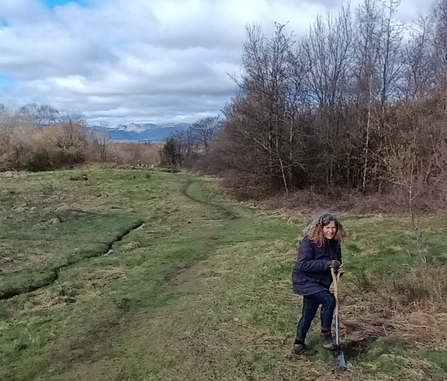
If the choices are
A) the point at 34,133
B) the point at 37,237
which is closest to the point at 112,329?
the point at 37,237

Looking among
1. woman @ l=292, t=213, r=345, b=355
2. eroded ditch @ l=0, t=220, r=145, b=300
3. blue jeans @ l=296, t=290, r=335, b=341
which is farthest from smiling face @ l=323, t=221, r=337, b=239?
eroded ditch @ l=0, t=220, r=145, b=300

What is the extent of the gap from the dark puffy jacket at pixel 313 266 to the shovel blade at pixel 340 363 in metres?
0.89

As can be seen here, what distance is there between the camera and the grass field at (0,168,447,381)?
249 inches

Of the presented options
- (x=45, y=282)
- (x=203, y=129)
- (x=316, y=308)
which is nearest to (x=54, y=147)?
(x=203, y=129)

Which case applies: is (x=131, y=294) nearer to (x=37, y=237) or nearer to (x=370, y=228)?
(x=37, y=237)

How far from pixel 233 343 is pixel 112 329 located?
2.13 m

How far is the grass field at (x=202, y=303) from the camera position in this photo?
249 inches

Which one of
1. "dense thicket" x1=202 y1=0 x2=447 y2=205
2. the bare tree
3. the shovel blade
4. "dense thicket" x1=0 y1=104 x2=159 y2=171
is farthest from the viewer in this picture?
A: the bare tree

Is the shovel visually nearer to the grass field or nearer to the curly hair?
the grass field

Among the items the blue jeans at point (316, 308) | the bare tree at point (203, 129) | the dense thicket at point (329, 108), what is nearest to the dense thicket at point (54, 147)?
the bare tree at point (203, 129)

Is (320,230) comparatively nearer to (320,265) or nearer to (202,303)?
(320,265)

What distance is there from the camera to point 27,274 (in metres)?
11.5

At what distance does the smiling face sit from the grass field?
5.38 feet

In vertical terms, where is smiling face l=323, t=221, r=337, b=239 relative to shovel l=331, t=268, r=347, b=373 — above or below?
above
